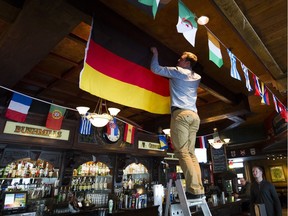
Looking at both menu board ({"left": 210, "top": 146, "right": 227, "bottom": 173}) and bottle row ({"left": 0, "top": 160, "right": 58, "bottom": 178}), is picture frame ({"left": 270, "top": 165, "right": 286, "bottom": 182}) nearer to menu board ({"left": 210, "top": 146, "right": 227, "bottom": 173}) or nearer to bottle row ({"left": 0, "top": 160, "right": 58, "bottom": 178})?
menu board ({"left": 210, "top": 146, "right": 227, "bottom": 173})

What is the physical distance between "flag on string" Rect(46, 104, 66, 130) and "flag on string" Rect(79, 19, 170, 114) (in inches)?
113

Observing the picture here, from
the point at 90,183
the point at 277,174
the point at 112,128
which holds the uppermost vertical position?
the point at 112,128

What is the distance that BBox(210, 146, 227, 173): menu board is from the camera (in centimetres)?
1050

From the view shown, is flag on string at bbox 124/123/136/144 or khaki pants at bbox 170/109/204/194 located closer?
khaki pants at bbox 170/109/204/194

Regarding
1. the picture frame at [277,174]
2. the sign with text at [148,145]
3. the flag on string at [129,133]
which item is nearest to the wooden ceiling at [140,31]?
the flag on string at [129,133]

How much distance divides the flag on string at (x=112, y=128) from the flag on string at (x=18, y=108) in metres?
2.23

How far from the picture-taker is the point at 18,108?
425cm

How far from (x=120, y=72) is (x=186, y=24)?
3.26 feet

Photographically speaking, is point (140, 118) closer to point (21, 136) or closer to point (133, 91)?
point (21, 136)

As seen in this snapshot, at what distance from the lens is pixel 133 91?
2.71 metres

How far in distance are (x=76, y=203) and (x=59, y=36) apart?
413cm

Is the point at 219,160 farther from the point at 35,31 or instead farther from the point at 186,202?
the point at 35,31

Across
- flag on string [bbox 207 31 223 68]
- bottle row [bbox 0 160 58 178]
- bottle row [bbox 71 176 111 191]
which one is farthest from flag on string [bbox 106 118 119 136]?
flag on string [bbox 207 31 223 68]

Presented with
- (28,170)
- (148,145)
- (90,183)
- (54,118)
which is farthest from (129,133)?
(28,170)
